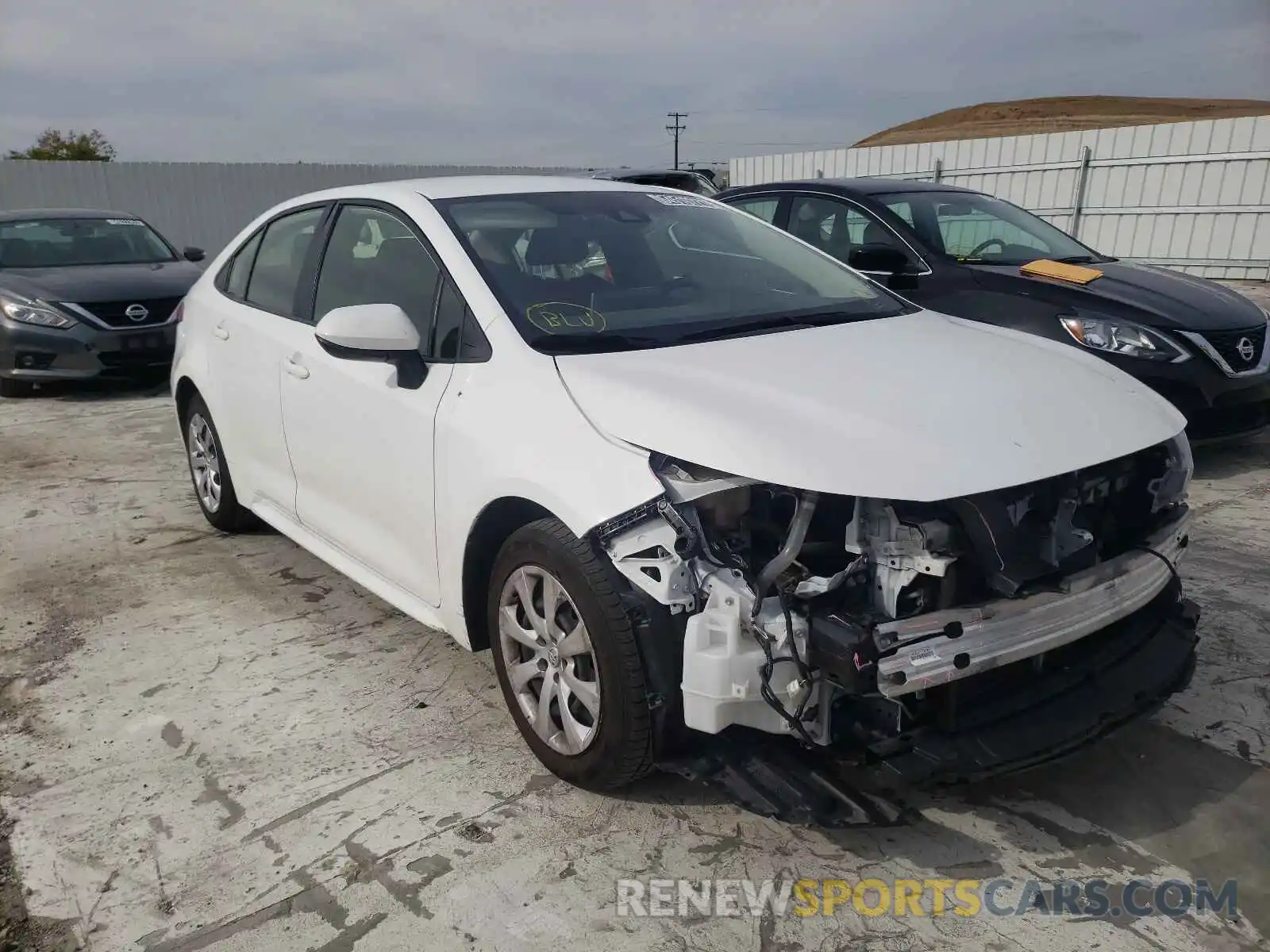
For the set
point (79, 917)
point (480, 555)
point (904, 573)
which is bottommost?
point (79, 917)

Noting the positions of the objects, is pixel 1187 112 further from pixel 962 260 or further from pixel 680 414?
pixel 680 414

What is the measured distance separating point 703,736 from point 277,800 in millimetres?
1231

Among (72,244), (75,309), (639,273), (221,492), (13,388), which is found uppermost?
(639,273)

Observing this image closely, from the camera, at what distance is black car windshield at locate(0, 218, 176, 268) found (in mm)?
8883

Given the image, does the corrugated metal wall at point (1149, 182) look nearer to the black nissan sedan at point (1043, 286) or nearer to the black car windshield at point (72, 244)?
the black nissan sedan at point (1043, 286)

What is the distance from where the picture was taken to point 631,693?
2355mm

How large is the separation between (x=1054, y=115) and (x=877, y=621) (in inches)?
2064

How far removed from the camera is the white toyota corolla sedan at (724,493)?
2.21 metres

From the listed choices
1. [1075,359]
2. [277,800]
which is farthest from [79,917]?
[1075,359]

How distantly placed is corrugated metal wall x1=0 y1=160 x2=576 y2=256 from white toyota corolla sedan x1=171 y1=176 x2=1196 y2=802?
18308mm

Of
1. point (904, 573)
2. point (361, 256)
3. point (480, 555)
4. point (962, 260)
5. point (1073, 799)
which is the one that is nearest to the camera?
point (904, 573)

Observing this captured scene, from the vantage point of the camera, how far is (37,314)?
799 cm

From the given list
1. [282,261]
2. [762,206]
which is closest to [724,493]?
[282,261]

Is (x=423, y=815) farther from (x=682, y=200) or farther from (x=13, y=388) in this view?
(x=13, y=388)
